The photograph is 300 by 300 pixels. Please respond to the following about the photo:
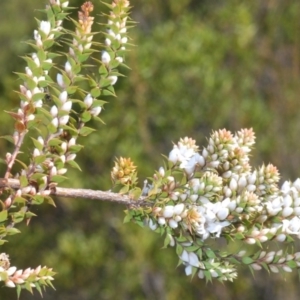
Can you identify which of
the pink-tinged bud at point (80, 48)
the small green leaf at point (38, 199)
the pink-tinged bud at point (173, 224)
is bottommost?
the pink-tinged bud at point (173, 224)

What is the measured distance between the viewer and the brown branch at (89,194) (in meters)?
1.27

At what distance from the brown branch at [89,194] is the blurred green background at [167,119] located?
3.19 m

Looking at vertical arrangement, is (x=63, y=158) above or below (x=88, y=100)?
below

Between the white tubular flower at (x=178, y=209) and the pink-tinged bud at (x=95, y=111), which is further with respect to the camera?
the pink-tinged bud at (x=95, y=111)

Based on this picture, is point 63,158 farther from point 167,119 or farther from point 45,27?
point 167,119

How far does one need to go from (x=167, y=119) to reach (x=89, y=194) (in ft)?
12.2

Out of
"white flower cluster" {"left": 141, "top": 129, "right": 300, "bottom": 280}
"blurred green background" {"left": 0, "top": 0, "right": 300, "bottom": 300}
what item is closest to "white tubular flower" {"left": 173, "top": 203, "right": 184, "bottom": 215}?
"white flower cluster" {"left": 141, "top": 129, "right": 300, "bottom": 280}

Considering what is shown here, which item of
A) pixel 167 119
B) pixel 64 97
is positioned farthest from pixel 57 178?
pixel 167 119

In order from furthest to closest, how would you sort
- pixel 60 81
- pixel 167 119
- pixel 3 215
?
pixel 167 119 < pixel 60 81 < pixel 3 215

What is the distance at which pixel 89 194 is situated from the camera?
4.20 ft

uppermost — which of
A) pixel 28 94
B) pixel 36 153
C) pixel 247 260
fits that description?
pixel 28 94

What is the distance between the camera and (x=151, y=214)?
1282 millimetres

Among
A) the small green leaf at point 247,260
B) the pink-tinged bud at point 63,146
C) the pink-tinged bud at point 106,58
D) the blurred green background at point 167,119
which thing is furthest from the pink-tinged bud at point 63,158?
the blurred green background at point 167,119

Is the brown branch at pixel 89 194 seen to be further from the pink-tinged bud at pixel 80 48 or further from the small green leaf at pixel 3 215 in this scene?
the pink-tinged bud at pixel 80 48
